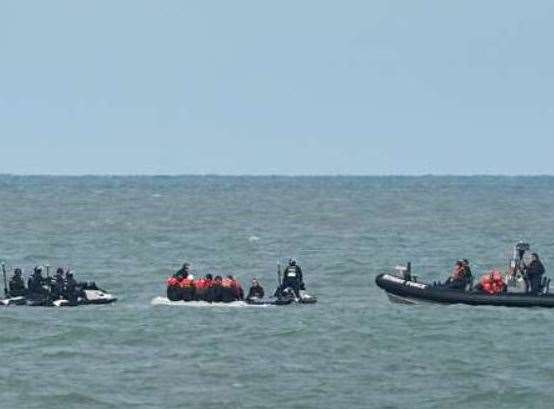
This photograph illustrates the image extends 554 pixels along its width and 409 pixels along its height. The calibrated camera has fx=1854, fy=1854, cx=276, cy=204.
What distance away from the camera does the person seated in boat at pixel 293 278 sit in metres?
56.3

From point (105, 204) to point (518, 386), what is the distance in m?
128

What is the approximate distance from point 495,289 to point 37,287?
13677 millimetres

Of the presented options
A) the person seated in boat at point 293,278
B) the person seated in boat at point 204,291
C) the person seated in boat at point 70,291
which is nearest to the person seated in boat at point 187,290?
the person seated in boat at point 204,291

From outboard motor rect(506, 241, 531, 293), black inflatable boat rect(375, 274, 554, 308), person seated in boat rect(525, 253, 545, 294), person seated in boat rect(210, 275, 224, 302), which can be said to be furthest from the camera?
person seated in boat rect(210, 275, 224, 302)

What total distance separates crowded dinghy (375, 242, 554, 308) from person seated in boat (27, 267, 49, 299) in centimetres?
1076

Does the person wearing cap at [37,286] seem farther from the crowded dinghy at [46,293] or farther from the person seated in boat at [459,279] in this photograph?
the person seated in boat at [459,279]

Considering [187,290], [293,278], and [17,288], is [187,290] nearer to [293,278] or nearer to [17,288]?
[293,278]

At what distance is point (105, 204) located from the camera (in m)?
168

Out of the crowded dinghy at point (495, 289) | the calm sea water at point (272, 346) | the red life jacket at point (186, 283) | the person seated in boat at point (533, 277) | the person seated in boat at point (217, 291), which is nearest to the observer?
the calm sea water at point (272, 346)

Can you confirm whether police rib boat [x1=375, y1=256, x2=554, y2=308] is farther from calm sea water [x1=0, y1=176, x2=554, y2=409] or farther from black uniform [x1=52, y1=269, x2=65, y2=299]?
black uniform [x1=52, y1=269, x2=65, y2=299]

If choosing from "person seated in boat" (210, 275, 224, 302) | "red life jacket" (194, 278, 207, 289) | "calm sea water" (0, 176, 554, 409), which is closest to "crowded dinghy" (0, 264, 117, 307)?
"calm sea water" (0, 176, 554, 409)

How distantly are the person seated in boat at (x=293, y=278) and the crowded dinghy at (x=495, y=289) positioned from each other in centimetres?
305

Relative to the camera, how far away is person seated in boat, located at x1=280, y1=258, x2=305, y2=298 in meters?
56.3

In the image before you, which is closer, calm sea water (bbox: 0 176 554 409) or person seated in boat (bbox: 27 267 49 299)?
calm sea water (bbox: 0 176 554 409)
